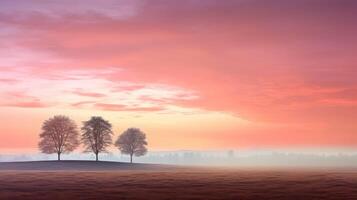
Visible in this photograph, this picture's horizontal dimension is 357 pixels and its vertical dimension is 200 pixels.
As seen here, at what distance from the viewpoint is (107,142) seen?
136 metres

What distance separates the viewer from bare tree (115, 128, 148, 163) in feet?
487

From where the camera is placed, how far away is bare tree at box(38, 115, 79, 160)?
132 meters

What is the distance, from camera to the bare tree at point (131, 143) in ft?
487

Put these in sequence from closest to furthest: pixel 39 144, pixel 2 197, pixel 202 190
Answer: pixel 2 197 < pixel 202 190 < pixel 39 144

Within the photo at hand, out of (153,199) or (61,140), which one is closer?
(153,199)

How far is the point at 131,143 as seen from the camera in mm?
148500

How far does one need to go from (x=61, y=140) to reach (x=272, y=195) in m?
99.5

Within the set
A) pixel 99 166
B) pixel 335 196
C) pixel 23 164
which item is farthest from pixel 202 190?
pixel 23 164

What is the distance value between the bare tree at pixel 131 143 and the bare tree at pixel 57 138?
18760 mm

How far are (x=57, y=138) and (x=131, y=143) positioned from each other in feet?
85.6

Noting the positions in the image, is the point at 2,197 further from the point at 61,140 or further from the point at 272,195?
the point at 61,140

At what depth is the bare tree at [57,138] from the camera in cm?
13200

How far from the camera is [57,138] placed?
435 ft

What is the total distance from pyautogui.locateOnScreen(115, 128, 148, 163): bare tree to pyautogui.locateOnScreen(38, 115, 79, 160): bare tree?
A: 18.8 m
